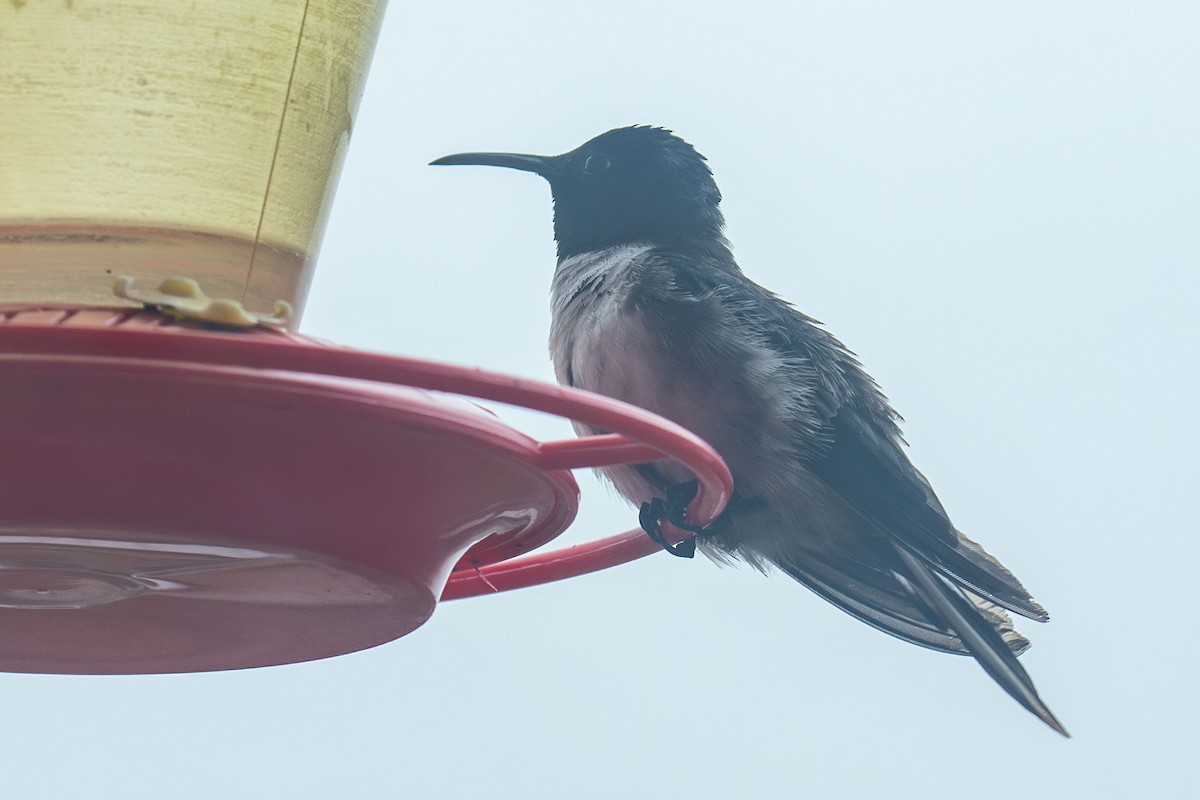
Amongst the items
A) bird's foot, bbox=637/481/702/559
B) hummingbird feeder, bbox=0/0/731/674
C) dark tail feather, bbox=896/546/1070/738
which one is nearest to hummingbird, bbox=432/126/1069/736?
dark tail feather, bbox=896/546/1070/738

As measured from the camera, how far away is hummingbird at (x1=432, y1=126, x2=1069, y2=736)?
8.36 feet

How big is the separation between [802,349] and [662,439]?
1.73 meters

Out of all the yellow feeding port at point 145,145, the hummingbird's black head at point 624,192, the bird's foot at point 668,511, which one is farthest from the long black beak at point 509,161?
the yellow feeding port at point 145,145

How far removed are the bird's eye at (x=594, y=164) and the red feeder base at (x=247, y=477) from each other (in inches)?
69.1

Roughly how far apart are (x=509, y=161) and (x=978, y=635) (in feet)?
4.20

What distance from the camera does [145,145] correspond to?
1.49m

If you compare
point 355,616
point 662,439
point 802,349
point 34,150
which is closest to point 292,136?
point 34,150

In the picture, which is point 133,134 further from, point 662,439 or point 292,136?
point 662,439

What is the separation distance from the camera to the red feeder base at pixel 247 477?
1.11 meters

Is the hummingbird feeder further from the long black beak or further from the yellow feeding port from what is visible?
the long black beak

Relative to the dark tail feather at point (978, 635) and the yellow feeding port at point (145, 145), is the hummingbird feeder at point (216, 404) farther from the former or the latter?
the dark tail feather at point (978, 635)

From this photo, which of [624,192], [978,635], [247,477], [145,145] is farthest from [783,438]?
[247,477]

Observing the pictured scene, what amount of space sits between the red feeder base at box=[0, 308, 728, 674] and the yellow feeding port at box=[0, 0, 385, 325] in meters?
0.22

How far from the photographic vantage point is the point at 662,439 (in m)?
1.24
